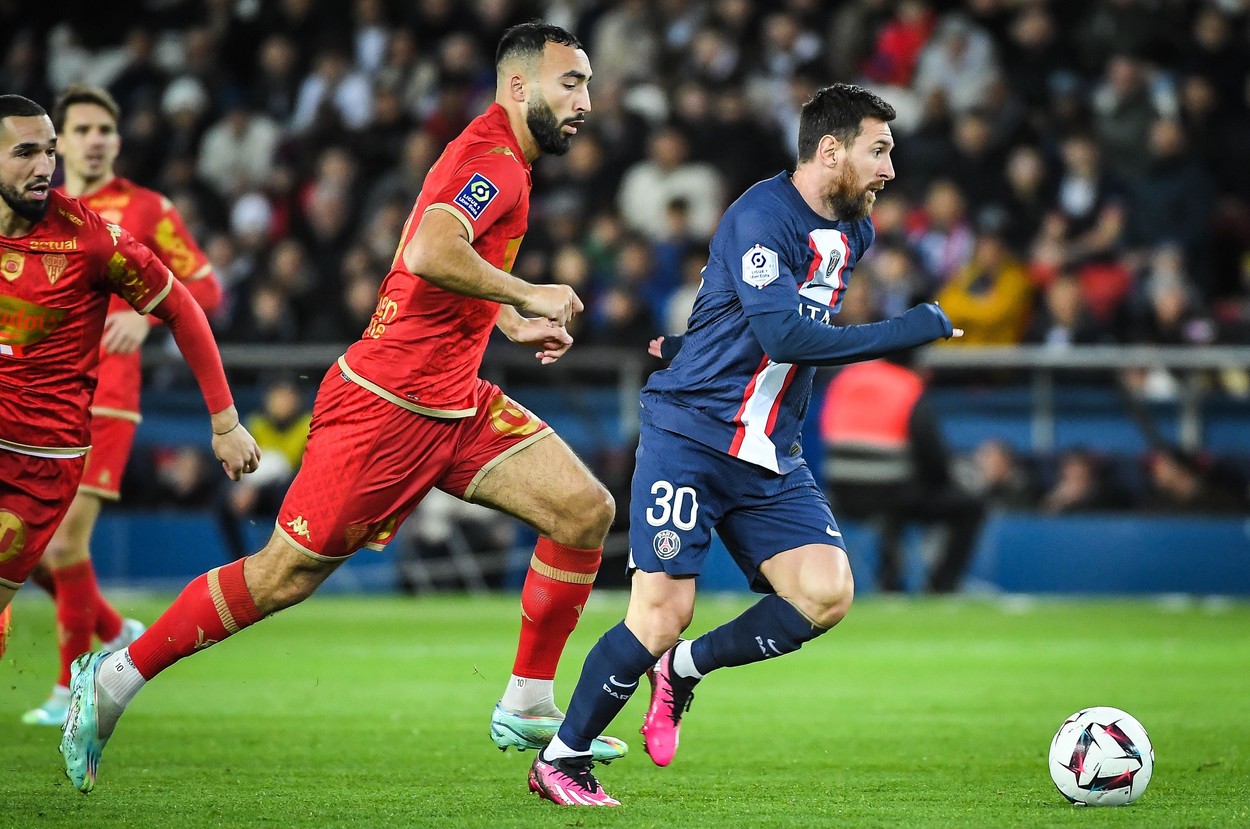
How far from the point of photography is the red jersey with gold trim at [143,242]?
26.7 feet

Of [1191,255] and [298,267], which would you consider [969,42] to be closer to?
[1191,255]

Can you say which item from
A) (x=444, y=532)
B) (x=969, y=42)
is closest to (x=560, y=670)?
(x=444, y=532)

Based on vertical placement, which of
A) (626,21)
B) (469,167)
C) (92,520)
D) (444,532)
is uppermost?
(626,21)

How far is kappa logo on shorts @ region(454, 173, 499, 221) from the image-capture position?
19.4 feet

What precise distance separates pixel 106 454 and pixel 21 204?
2.34 meters

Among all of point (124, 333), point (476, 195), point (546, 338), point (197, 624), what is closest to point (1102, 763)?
point (546, 338)

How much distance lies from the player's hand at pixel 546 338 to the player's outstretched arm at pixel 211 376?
3.40 ft

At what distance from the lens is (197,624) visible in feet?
20.1

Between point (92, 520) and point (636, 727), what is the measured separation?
2694mm

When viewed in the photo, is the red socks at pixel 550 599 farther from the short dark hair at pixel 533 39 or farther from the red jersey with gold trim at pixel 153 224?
the red jersey with gold trim at pixel 153 224

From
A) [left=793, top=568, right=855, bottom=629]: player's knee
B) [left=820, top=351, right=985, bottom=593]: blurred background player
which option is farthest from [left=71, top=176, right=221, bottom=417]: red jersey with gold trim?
[left=820, top=351, right=985, bottom=593]: blurred background player

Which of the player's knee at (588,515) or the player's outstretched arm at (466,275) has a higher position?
the player's outstretched arm at (466,275)

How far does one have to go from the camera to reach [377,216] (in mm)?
17734

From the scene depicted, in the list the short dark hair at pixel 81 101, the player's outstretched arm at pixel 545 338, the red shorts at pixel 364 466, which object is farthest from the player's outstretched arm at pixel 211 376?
the short dark hair at pixel 81 101
